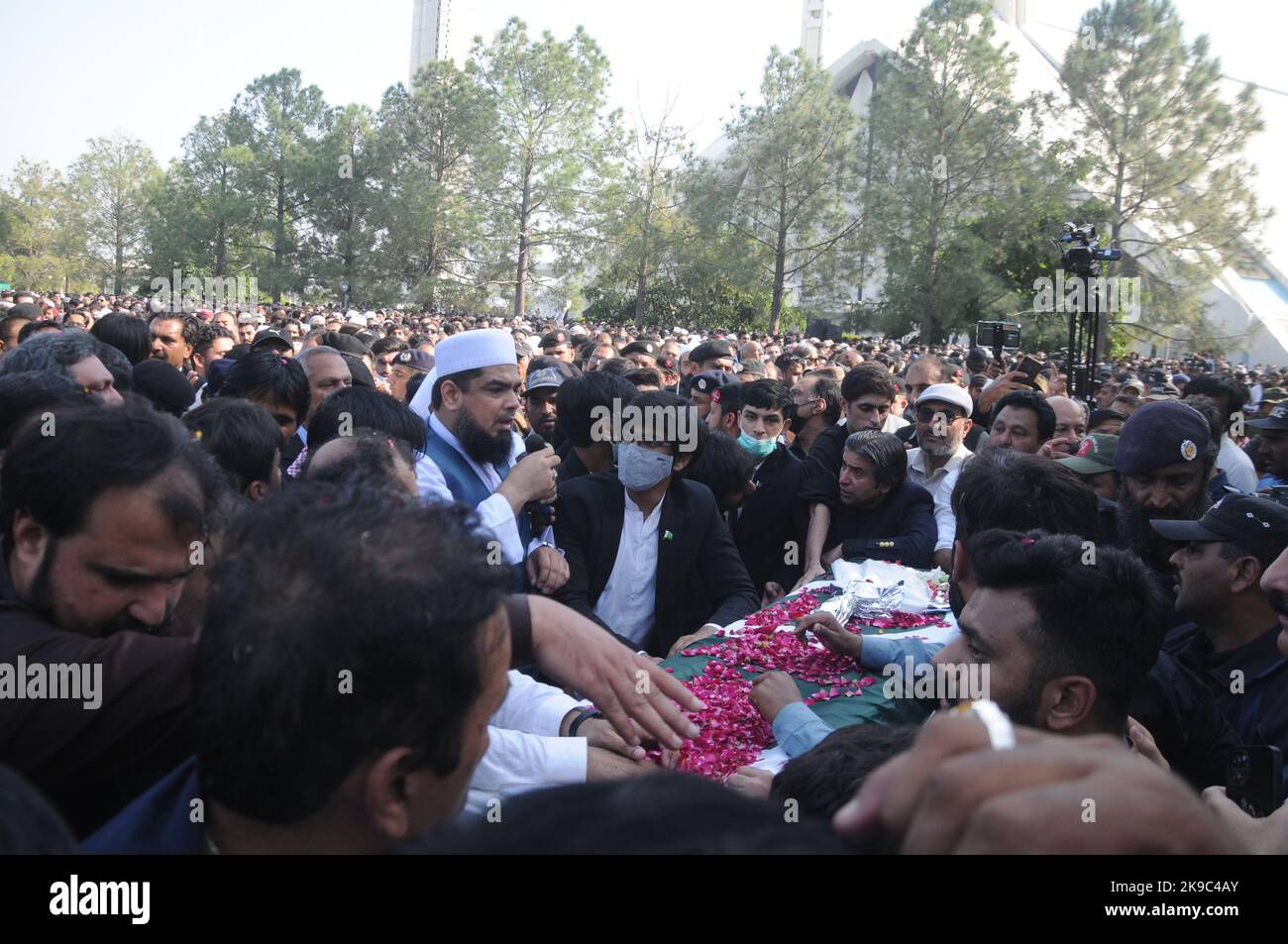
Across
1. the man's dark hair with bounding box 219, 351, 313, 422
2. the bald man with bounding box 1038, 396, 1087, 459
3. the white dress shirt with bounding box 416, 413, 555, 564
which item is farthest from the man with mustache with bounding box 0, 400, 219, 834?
the bald man with bounding box 1038, 396, 1087, 459

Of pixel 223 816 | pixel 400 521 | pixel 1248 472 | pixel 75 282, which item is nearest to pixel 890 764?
pixel 400 521

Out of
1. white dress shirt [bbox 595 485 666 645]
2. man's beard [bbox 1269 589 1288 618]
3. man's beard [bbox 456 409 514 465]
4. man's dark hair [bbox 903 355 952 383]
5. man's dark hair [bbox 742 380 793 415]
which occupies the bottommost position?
white dress shirt [bbox 595 485 666 645]

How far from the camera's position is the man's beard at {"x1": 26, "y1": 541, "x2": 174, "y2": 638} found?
5.77ft

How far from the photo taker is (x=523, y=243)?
40.2 metres

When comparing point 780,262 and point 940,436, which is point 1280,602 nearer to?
point 940,436

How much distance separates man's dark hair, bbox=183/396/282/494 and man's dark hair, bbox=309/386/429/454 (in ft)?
0.58

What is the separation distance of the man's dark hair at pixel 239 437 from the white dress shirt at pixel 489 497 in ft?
1.63

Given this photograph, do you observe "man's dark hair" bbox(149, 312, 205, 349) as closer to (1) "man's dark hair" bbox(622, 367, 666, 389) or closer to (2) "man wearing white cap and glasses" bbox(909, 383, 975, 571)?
(1) "man's dark hair" bbox(622, 367, 666, 389)

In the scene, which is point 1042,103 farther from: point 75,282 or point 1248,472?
point 75,282

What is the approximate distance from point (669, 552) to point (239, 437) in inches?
63.9

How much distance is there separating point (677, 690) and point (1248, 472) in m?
5.16

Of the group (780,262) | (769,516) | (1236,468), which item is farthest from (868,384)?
(780,262)

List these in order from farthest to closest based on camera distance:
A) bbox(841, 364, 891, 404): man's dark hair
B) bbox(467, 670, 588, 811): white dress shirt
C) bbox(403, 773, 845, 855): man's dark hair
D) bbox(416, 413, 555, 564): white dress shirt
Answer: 1. bbox(841, 364, 891, 404): man's dark hair
2. bbox(416, 413, 555, 564): white dress shirt
3. bbox(467, 670, 588, 811): white dress shirt
4. bbox(403, 773, 845, 855): man's dark hair

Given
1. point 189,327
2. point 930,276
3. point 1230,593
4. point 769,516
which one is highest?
point 930,276
